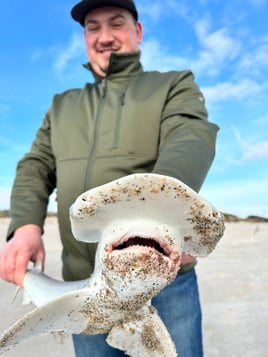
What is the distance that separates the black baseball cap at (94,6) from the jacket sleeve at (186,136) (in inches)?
21.6

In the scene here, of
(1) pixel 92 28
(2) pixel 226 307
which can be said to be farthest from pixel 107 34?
(2) pixel 226 307

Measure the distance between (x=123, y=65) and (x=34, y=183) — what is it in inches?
35.8

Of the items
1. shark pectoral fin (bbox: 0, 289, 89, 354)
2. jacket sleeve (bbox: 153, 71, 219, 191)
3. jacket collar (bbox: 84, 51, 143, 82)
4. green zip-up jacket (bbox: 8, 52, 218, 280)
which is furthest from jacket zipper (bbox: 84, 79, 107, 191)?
shark pectoral fin (bbox: 0, 289, 89, 354)

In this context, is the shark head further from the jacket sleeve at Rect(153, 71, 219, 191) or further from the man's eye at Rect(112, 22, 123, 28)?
the man's eye at Rect(112, 22, 123, 28)

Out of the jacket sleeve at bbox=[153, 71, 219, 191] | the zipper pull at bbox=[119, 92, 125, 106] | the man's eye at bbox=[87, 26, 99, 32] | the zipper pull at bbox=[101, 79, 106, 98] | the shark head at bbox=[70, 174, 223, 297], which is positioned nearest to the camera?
the shark head at bbox=[70, 174, 223, 297]

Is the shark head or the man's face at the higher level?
the man's face

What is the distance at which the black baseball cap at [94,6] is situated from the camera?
95.3 inches

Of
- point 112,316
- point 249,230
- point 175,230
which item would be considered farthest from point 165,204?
point 249,230

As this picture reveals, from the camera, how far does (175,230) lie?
1108mm

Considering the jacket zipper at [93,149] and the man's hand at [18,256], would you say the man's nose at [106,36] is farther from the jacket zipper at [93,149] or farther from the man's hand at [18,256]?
the man's hand at [18,256]

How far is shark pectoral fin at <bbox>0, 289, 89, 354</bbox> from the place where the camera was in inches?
59.9

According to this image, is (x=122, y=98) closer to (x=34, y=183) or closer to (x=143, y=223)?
(x=34, y=183)

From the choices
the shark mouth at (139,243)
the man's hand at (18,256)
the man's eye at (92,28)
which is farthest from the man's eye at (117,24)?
the shark mouth at (139,243)

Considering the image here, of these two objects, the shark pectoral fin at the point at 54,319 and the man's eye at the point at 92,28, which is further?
the man's eye at the point at 92,28
